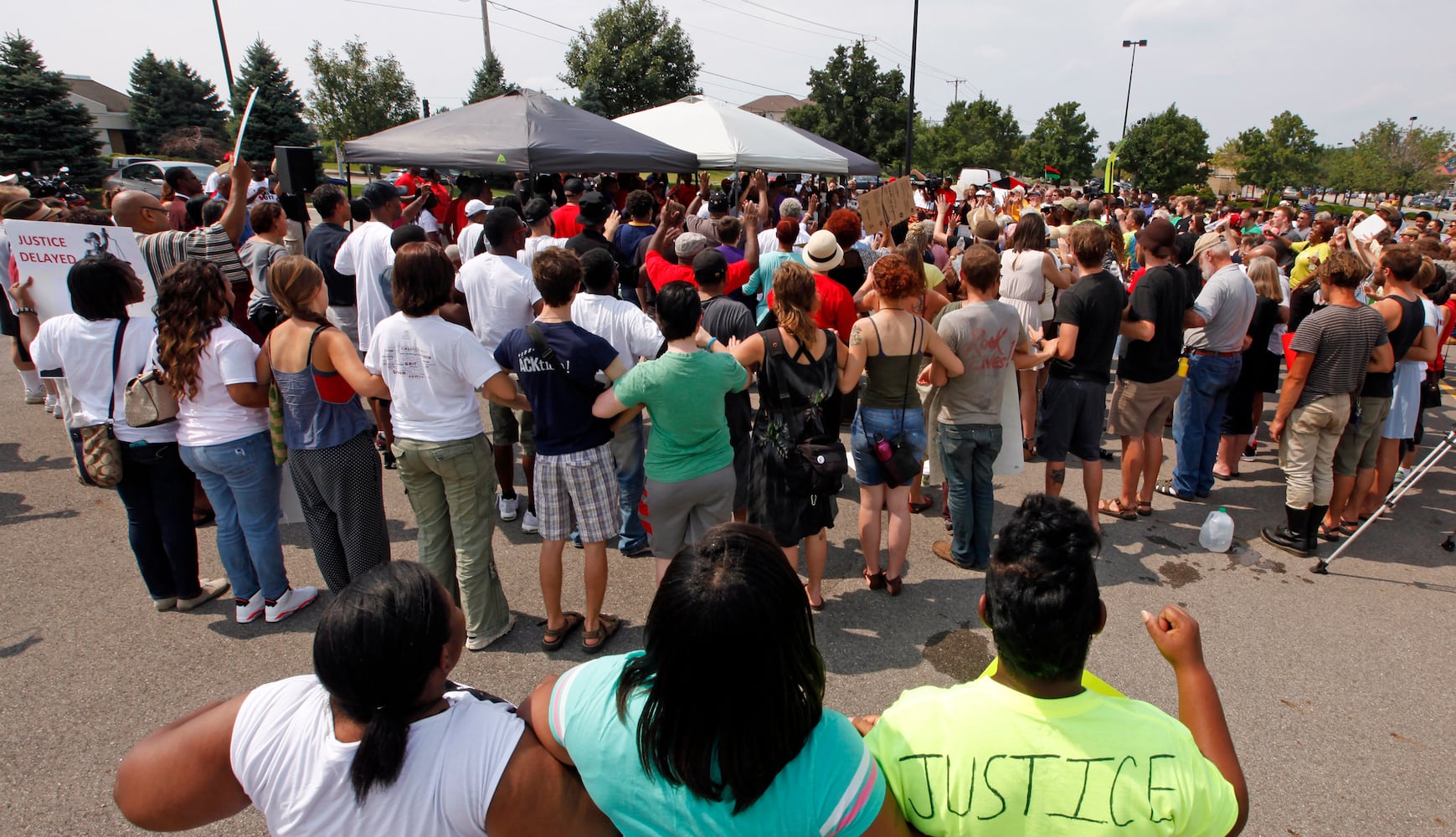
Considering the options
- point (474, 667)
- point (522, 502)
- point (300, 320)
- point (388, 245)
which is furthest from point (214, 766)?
point (388, 245)

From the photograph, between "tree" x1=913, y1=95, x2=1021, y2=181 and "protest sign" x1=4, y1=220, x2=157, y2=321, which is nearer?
"protest sign" x1=4, y1=220, x2=157, y2=321

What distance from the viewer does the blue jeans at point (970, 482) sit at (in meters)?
4.33

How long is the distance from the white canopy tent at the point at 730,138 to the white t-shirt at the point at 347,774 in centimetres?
1051

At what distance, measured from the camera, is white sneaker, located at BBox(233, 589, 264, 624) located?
3877 mm

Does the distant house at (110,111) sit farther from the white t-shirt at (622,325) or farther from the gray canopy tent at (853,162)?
the white t-shirt at (622,325)

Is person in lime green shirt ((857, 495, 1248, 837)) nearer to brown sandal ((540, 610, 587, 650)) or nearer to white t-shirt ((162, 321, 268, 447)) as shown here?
brown sandal ((540, 610, 587, 650))

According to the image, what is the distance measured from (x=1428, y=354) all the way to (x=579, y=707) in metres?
5.86

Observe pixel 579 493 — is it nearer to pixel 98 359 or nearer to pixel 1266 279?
pixel 98 359

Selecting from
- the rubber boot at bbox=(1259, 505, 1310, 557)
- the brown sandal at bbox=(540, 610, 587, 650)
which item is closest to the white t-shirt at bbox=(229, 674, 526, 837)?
the brown sandal at bbox=(540, 610, 587, 650)

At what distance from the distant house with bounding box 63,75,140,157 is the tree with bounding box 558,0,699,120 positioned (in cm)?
2640

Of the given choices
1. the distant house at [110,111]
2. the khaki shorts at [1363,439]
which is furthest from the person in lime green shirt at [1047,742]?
the distant house at [110,111]

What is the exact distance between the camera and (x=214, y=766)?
146 centimetres

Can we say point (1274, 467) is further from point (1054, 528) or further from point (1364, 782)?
point (1054, 528)

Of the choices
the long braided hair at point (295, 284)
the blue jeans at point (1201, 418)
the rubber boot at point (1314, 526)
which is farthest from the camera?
Answer: the blue jeans at point (1201, 418)
